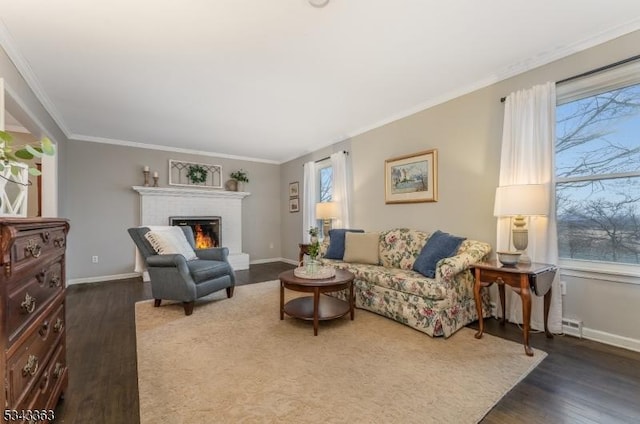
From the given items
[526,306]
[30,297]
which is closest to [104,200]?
[30,297]

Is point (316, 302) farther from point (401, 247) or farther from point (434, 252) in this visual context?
point (401, 247)

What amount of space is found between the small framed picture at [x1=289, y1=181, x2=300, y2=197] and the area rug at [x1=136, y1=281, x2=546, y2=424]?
3640 mm

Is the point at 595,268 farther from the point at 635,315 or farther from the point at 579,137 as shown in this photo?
the point at 579,137

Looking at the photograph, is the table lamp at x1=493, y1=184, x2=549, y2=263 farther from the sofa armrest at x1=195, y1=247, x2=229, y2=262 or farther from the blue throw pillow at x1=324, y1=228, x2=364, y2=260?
the sofa armrest at x1=195, y1=247, x2=229, y2=262

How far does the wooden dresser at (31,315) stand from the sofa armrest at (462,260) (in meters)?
2.58

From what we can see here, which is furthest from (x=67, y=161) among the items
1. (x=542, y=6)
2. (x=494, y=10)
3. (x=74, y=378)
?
(x=542, y=6)

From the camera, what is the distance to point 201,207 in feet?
18.6

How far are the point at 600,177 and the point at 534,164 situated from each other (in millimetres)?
477

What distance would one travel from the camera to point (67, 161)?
4.58 m

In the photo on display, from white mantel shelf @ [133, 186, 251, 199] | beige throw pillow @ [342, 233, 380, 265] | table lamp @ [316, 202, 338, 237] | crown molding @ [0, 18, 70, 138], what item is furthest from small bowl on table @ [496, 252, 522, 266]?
white mantel shelf @ [133, 186, 251, 199]

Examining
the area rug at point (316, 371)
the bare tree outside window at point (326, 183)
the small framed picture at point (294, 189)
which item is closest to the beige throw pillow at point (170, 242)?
the area rug at point (316, 371)

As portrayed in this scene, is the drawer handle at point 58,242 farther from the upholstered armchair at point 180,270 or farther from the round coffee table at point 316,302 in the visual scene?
the round coffee table at point 316,302

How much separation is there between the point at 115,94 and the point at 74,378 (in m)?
2.86

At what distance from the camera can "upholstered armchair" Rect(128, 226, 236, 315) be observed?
3.08 metres
